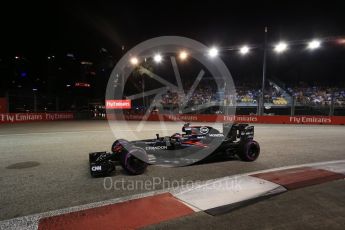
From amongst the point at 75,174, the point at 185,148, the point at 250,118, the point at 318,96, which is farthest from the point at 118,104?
the point at 75,174

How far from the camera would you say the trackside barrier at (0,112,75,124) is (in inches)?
863

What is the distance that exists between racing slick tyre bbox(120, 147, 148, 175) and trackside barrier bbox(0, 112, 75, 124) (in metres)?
19.6

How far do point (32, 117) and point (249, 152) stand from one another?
2109 cm

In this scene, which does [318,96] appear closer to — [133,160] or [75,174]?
[133,160]

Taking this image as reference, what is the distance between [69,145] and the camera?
411 inches

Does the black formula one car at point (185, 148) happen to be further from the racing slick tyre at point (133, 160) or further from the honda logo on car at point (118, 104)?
the honda logo on car at point (118, 104)

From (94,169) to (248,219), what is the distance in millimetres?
3377

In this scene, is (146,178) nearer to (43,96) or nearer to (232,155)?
(232,155)

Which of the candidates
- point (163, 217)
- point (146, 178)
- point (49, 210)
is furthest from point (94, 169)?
point (163, 217)

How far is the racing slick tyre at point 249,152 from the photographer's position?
25.2ft

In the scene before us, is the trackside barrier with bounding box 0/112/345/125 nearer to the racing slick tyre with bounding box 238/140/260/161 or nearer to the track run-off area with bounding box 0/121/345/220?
the track run-off area with bounding box 0/121/345/220

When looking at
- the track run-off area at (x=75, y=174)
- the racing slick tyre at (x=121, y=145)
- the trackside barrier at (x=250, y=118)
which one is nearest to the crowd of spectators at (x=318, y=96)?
the trackside barrier at (x=250, y=118)

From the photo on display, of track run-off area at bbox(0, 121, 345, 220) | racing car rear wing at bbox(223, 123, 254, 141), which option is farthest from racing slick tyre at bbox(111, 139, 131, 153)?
racing car rear wing at bbox(223, 123, 254, 141)

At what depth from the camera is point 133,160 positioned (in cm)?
621
